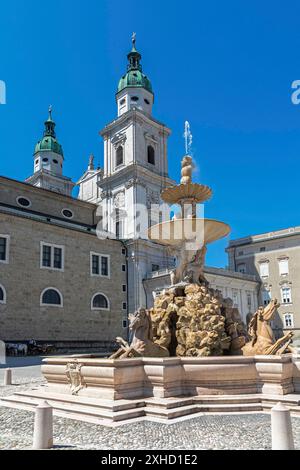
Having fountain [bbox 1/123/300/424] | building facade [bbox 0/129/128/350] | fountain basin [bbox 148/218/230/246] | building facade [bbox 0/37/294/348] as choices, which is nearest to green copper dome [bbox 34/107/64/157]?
building facade [bbox 0/37/294/348]

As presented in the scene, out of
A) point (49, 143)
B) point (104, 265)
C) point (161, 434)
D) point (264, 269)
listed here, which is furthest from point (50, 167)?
point (161, 434)

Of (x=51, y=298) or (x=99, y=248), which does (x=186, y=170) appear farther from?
(x=99, y=248)

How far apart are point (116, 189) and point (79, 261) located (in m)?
14.7

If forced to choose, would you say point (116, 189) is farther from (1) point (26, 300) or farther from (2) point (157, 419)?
(2) point (157, 419)

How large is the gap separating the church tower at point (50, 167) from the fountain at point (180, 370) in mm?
55636

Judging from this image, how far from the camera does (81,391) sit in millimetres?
8570

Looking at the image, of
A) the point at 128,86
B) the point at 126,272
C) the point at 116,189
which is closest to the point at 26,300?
the point at 126,272

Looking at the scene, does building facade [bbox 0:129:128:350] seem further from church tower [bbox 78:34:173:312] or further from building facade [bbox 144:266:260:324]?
building facade [bbox 144:266:260:324]

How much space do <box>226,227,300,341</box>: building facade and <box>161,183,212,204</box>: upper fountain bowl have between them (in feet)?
115

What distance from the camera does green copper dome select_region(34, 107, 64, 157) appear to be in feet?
220

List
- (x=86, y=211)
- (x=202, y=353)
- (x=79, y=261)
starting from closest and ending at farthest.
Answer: (x=202, y=353) < (x=79, y=261) < (x=86, y=211)

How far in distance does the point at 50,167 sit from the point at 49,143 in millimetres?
4433

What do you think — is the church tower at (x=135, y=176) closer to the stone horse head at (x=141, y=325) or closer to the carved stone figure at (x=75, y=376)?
the stone horse head at (x=141, y=325)

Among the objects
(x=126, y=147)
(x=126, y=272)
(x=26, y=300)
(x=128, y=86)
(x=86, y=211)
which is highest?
(x=128, y=86)
